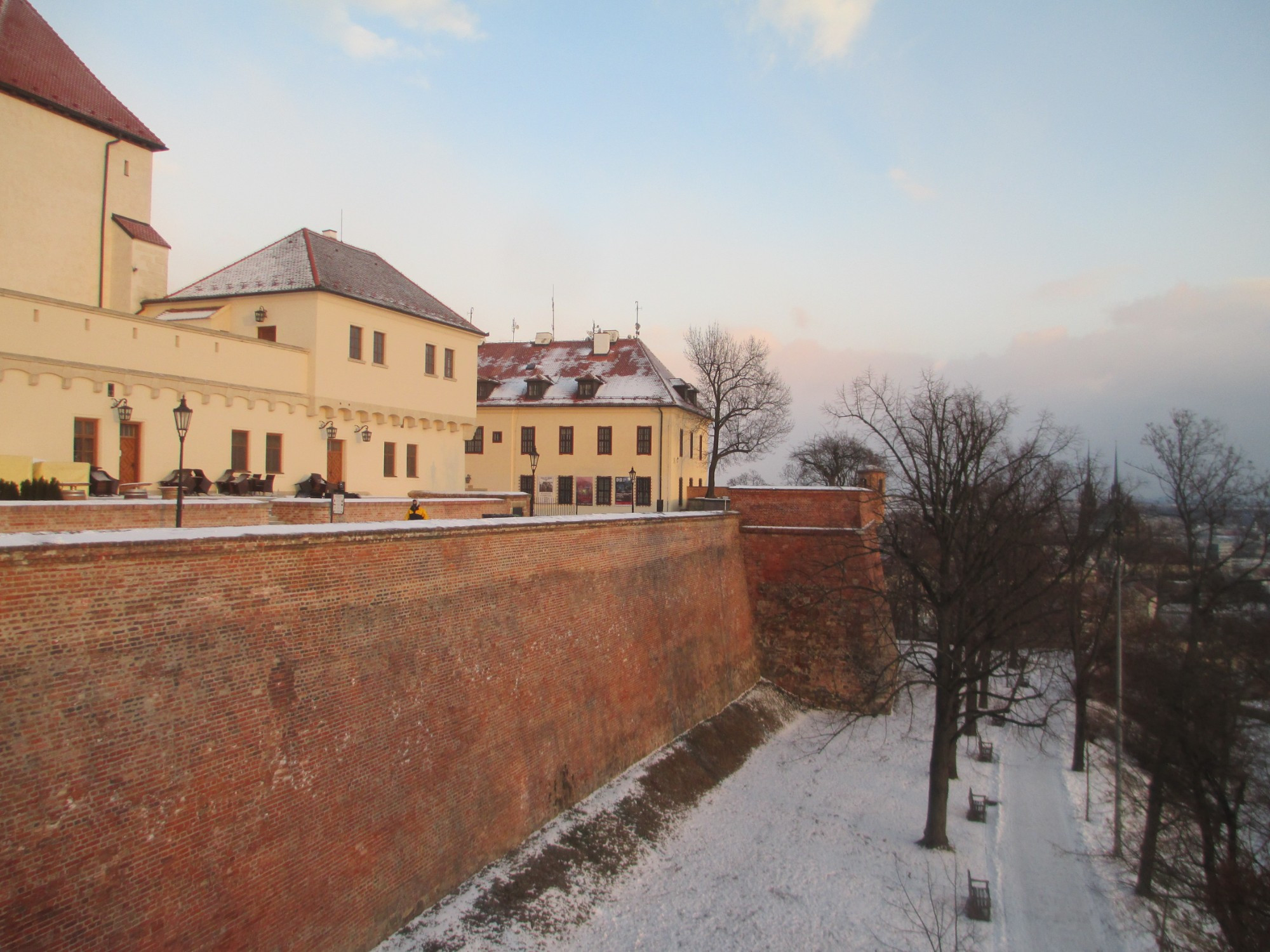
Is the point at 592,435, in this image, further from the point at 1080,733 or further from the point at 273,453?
the point at 1080,733

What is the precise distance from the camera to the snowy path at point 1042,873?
503 inches

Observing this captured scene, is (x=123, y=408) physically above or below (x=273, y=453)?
above

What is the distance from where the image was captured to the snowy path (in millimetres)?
12773

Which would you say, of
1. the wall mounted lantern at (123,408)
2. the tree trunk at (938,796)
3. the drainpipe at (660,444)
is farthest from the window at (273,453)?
the drainpipe at (660,444)

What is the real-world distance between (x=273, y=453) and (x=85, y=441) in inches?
181

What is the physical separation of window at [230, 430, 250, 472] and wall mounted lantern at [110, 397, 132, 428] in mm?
2628

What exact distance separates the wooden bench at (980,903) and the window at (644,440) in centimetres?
2548

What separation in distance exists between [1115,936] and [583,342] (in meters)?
34.0

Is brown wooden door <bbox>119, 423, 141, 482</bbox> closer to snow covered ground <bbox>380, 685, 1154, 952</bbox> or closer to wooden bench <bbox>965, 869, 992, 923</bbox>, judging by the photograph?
snow covered ground <bbox>380, 685, 1154, 952</bbox>

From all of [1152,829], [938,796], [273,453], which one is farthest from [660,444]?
[1152,829]

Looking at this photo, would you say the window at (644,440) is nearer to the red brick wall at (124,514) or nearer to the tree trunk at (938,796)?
the tree trunk at (938,796)

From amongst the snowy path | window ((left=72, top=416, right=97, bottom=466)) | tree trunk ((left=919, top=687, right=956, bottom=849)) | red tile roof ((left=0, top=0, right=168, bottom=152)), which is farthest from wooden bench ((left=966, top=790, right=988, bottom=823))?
red tile roof ((left=0, top=0, right=168, bottom=152))

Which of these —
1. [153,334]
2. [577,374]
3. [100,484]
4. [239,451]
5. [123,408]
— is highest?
[577,374]

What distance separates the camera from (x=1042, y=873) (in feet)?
49.4
